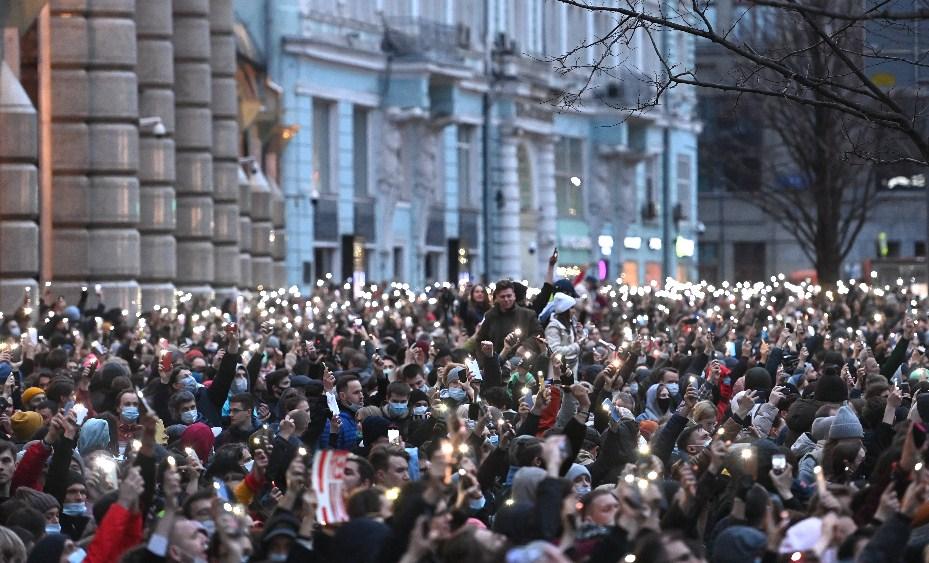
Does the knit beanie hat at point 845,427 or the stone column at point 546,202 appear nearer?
the knit beanie hat at point 845,427

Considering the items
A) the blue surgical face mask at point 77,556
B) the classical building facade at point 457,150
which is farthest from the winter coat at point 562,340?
the classical building facade at point 457,150

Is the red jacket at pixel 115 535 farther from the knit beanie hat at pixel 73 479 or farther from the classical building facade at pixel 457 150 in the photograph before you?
the classical building facade at pixel 457 150

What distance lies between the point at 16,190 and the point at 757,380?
1790 cm

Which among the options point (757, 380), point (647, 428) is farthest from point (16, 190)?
point (647, 428)

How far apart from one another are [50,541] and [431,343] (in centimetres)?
1442

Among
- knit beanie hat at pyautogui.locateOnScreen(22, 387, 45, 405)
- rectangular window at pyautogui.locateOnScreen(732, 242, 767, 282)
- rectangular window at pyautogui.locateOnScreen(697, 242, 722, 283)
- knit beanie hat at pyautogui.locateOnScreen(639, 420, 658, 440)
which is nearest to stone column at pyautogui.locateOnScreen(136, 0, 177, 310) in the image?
knit beanie hat at pyautogui.locateOnScreen(22, 387, 45, 405)

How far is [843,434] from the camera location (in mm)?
15734

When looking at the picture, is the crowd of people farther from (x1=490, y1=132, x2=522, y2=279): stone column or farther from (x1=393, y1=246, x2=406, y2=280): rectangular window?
(x1=490, y1=132, x2=522, y2=279): stone column

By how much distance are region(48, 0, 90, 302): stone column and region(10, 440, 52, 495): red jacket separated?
25019 millimetres

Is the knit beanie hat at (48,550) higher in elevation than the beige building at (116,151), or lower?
lower

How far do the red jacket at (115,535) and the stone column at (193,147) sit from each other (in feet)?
111

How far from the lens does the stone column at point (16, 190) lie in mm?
35938

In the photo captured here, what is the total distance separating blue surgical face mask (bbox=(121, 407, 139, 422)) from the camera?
18.0 m

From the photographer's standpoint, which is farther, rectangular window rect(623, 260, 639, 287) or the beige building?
rectangular window rect(623, 260, 639, 287)
